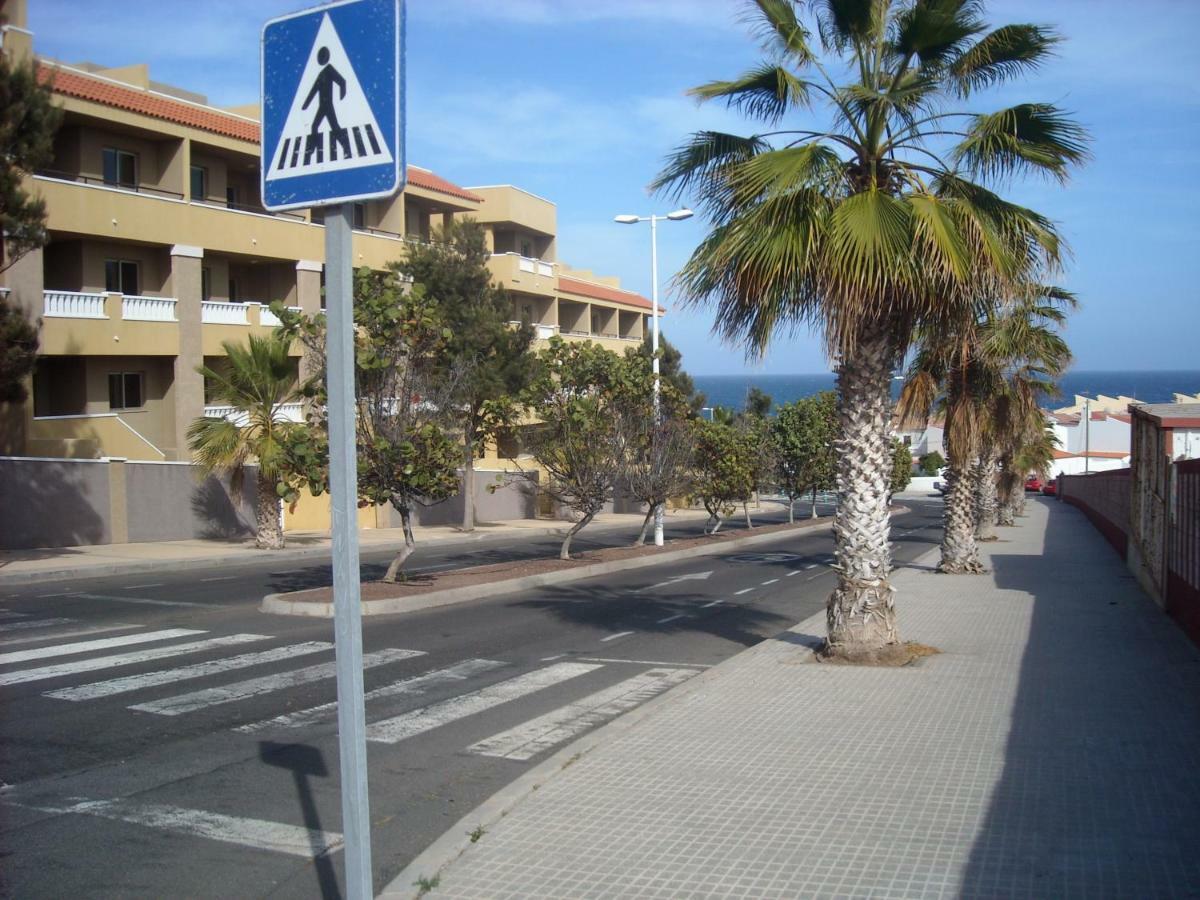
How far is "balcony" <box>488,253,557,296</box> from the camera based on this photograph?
44375mm

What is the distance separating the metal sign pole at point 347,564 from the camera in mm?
3643

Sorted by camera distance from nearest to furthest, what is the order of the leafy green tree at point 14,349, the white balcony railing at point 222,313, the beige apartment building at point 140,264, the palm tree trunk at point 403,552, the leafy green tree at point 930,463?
the palm tree trunk at point 403,552, the leafy green tree at point 14,349, the beige apartment building at point 140,264, the white balcony railing at point 222,313, the leafy green tree at point 930,463

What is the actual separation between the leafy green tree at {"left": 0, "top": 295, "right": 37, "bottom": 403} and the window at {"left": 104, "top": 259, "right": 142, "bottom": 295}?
9.88 metres

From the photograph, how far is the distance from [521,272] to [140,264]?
57.3ft

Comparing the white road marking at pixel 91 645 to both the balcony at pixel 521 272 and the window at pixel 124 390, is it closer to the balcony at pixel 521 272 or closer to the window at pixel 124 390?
the window at pixel 124 390

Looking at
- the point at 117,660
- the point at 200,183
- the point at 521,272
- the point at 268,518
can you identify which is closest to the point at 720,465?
the point at 268,518

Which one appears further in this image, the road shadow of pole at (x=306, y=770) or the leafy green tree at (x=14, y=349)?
the leafy green tree at (x=14, y=349)

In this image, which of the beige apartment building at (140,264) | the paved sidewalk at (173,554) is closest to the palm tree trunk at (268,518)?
the paved sidewalk at (173,554)

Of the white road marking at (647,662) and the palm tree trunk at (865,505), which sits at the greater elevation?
the palm tree trunk at (865,505)

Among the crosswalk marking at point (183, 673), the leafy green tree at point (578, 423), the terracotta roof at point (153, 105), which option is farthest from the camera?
the terracotta roof at point (153, 105)

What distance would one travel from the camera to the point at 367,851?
3744 millimetres

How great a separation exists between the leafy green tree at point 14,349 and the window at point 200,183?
13717mm

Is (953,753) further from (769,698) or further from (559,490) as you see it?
(559,490)

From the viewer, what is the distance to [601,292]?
5650 centimetres
